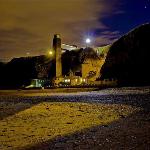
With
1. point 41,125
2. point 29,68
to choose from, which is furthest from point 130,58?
point 29,68

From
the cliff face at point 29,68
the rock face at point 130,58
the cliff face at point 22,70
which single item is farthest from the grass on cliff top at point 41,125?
the cliff face at point 22,70

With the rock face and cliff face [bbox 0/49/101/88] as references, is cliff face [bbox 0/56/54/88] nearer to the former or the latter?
cliff face [bbox 0/49/101/88]

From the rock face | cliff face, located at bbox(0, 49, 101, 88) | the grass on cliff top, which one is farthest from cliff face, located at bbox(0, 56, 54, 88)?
the grass on cliff top

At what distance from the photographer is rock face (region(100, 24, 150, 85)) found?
74125 millimetres

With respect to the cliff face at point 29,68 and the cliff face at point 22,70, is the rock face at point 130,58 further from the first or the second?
the cliff face at point 22,70

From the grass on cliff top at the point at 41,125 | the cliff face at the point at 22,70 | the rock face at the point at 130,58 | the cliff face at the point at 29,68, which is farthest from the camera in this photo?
the cliff face at the point at 22,70

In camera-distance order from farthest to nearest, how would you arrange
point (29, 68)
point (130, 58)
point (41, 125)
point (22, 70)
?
point (22, 70), point (29, 68), point (130, 58), point (41, 125)

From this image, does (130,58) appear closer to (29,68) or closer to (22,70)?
(29,68)

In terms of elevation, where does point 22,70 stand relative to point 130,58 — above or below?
below

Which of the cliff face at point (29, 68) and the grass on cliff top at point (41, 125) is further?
the cliff face at point (29, 68)

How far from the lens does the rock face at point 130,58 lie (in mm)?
74125

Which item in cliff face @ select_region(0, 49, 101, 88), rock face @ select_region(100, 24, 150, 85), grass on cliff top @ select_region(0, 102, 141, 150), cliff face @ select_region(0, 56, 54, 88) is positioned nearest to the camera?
grass on cliff top @ select_region(0, 102, 141, 150)

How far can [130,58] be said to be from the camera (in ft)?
274

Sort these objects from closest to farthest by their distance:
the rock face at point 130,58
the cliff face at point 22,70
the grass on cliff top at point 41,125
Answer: the grass on cliff top at point 41,125, the rock face at point 130,58, the cliff face at point 22,70
